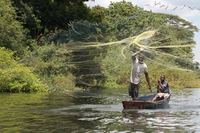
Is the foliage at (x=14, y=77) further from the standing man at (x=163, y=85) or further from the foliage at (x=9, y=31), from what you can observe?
the standing man at (x=163, y=85)

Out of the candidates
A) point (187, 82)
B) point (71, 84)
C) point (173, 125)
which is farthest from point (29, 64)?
point (187, 82)

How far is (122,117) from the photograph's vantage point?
12406mm

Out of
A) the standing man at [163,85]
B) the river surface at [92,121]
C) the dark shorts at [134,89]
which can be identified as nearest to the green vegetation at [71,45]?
the standing man at [163,85]

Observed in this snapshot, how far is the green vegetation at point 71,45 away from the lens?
17859 mm

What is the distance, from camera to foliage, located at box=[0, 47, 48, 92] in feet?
69.4

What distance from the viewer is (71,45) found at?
2484 centimetres

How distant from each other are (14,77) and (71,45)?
5.44m

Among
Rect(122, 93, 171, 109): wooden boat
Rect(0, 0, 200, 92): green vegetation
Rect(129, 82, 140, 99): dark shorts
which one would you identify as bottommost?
Rect(122, 93, 171, 109): wooden boat

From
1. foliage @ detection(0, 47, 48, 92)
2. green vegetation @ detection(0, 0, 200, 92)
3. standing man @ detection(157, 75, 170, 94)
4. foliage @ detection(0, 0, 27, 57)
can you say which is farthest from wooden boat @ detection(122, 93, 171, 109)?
foliage @ detection(0, 0, 27, 57)

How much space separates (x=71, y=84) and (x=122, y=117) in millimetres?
13603

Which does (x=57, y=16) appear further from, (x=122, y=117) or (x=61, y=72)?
(x=122, y=117)

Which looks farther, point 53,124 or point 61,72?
point 61,72

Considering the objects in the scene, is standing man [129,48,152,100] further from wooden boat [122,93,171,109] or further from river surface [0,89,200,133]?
river surface [0,89,200,133]

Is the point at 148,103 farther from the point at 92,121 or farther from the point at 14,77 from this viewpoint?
the point at 14,77
